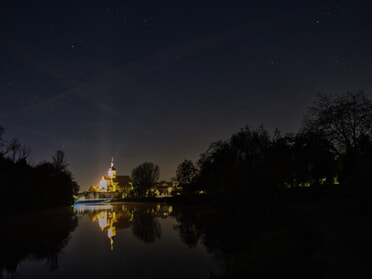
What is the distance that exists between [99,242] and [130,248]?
3.00 m

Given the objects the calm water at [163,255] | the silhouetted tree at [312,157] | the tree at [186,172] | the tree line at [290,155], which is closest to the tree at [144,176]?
the tree at [186,172]

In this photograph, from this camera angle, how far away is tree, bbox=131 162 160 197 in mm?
100375

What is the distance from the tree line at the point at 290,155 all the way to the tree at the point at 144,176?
4357cm

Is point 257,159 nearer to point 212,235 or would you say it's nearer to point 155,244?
point 212,235

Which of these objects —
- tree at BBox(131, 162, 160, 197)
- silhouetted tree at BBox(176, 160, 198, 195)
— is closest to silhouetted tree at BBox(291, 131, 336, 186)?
silhouetted tree at BBox(176, 160, 198, 195)

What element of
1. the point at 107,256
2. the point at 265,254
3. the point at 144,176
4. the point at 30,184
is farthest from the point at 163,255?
the point at 144,176

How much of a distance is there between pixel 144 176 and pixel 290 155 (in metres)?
60.1

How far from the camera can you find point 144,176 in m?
102

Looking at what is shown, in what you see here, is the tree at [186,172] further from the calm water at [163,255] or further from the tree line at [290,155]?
the calm water at [163,255]

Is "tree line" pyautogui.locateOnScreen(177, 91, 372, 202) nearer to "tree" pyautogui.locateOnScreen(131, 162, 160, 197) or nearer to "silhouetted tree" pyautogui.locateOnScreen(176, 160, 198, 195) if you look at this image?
"silhouetted tree" pyautogui.locateOnScreen(176, 160, 198, 195)

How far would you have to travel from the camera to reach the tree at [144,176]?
329 feet

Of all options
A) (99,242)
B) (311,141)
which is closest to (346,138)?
(311,141)

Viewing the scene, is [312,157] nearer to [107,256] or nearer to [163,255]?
[163,255]

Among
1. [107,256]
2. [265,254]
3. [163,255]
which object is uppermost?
[265,254]
